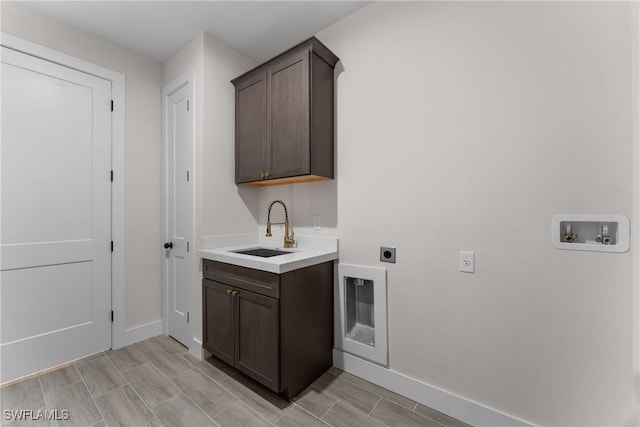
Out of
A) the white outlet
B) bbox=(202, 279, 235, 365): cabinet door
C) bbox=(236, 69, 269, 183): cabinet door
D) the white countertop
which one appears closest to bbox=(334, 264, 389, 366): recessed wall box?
the white countertop

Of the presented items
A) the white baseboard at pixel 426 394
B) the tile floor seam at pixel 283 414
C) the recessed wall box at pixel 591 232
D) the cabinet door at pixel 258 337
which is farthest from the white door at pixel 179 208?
the recessed wall box at pixel 591 232

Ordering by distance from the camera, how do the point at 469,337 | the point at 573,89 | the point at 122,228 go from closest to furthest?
the point at 573,89, the point at 469,337, the point at 122,228

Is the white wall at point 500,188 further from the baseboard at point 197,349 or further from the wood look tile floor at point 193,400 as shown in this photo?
the baseboard at point 197,349

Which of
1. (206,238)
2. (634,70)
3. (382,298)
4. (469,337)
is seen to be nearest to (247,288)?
(206,238)

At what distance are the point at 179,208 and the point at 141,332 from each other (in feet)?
4.10

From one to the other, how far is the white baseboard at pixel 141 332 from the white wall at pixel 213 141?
637 millimetres

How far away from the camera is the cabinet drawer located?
1629 millimetres

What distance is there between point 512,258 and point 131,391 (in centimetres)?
253

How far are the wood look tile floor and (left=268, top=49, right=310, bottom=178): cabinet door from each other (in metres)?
1.53

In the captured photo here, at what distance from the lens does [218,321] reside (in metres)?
2.00

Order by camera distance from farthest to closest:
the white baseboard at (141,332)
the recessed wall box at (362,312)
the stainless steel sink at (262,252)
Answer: the white baseboard at (141,332)
the stainless steel sink at (262,252)
the recessed wall box at (362,312)

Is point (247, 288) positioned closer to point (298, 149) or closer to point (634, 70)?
point (298, 149)

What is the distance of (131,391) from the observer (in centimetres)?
175

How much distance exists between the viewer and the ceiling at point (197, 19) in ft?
6.21
